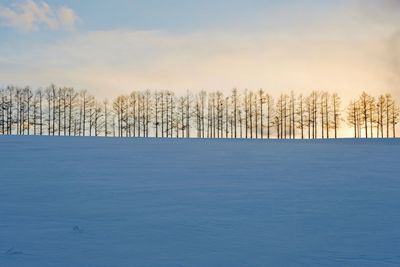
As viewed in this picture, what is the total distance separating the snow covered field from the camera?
5918mm

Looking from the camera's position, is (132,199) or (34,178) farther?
(34,178)

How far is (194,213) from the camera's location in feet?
26.6

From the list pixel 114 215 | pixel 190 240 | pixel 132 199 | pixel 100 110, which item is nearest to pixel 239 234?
pixel 190 240

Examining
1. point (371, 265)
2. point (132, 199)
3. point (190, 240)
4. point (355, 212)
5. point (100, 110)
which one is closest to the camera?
point (371, 265)

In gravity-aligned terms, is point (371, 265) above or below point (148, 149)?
below

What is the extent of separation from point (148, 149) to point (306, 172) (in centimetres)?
790

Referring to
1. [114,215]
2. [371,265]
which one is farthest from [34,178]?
[371,265]

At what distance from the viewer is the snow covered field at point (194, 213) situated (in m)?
5.92

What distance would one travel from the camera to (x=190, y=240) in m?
6.59

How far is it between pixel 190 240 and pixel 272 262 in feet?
4.76

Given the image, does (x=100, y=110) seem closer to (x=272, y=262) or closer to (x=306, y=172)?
(x=306, y=172)

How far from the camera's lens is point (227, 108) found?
71.4 metres

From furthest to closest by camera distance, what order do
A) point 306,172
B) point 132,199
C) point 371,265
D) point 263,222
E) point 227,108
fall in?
point 227,108 → point 306,172 → point 132,199 → point 263,222 → point 371,265

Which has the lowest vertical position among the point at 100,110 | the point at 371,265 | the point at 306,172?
the point at 371,265
